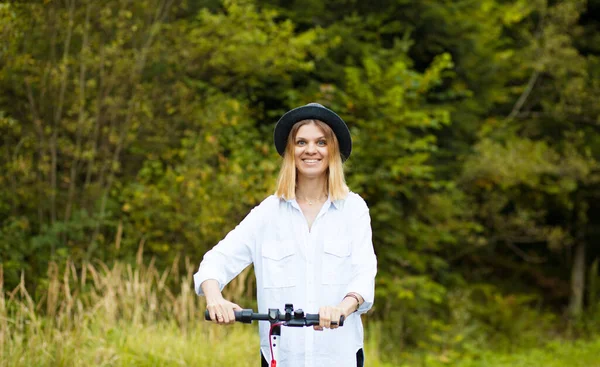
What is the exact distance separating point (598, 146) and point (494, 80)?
8.00ft

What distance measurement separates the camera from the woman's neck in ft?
11.6

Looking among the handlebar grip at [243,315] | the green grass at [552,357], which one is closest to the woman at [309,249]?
the handlebar grip at [243,315]

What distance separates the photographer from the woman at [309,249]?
3332mm

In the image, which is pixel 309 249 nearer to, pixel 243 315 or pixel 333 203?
pixel 333 203

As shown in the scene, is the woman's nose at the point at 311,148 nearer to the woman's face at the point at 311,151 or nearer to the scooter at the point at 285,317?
the woman's face at the point at 311,151

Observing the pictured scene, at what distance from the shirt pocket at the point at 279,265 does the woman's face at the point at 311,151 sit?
1.05 feet

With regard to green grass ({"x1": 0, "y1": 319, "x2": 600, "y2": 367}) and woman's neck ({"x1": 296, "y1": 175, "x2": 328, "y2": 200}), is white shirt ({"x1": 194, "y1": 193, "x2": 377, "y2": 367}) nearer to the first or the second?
woman's neck ({"x1": 296, "y1": 175, "x2": 328, "y2": 200})

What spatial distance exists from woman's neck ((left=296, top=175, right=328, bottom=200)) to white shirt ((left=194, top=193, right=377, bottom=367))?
9 centimetres

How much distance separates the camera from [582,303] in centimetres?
1838

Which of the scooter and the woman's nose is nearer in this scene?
the scooter

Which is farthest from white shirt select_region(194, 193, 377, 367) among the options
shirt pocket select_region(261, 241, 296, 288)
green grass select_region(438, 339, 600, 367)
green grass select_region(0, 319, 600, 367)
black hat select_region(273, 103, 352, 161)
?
green grass select_region(438, 339, 600, 367)

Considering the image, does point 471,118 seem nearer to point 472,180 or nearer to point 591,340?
point 472,180

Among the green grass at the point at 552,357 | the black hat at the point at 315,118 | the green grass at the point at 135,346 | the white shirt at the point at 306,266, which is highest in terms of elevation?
the black hat at the point at 315,118

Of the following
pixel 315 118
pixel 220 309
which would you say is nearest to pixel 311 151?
pixel 315 118
